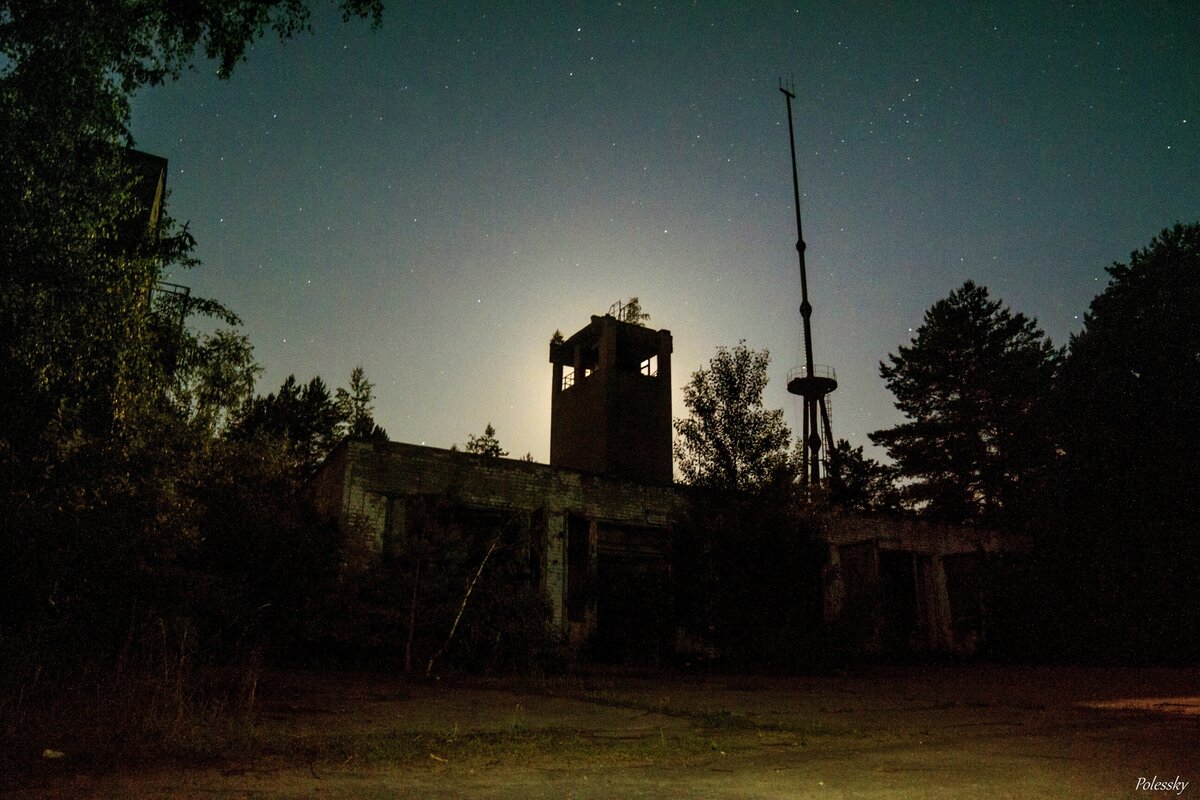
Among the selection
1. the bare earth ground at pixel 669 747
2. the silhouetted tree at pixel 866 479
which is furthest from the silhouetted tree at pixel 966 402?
the bare earth ground at pixel 669 747

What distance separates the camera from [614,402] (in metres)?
29.8

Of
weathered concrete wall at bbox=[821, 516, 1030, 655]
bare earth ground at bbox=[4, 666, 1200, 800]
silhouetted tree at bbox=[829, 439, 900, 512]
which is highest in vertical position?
silhouetted tree at bbox=[829, 439, 900, 512]

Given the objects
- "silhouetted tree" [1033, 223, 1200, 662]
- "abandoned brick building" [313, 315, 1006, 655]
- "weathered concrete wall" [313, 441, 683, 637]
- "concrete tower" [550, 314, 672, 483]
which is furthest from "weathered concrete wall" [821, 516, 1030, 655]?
"concrete tower" [550, 314, 672, 483]

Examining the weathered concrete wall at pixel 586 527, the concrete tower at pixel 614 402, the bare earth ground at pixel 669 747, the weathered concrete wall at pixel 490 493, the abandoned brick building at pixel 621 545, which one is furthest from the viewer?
the concrete tower at pixel 614 402

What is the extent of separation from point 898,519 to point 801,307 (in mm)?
8705

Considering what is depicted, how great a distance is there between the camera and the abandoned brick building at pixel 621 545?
1392 cm

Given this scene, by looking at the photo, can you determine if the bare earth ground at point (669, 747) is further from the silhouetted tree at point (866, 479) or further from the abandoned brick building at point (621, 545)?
the silhouetted tree at point (866, 479)

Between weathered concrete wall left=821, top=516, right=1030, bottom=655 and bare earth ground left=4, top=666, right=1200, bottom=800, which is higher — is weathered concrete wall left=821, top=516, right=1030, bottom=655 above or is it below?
above

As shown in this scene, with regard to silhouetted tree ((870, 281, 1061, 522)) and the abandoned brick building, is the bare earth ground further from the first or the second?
silhouetted tree ((870, 281, 1061, 522))

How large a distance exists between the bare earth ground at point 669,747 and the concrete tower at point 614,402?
2055 centimetres

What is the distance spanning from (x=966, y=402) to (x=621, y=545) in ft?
79.1

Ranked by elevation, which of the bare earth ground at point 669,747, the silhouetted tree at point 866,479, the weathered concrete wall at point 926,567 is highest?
the silhouetted tree at point 866,479

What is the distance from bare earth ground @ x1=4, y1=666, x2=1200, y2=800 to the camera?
3.55 metres

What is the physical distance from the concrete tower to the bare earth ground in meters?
20.5
